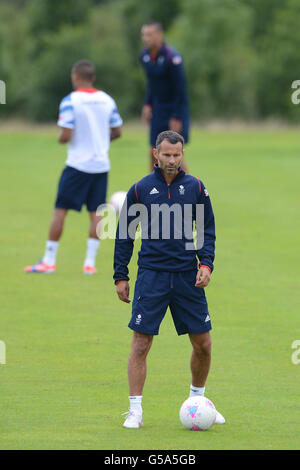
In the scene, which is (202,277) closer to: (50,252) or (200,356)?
(200,356)

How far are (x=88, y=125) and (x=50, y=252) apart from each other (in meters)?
1.72

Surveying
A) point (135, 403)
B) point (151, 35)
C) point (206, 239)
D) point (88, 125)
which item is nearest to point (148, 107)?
point (151, 35)

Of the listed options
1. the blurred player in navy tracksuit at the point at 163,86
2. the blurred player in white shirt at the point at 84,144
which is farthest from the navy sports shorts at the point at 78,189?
the blurred player in navy tracksuit at the point at 163,86

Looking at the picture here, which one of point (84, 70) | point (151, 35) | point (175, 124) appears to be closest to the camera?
point (84, 70)

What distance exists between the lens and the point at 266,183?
2417 centimetres

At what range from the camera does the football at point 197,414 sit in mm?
6926

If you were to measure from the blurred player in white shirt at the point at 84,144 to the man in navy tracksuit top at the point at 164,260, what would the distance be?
5.75 meters

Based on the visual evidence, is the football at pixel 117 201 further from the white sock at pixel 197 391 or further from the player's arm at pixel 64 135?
the white sock at pixel 197 391

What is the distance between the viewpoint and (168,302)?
710 centimetres

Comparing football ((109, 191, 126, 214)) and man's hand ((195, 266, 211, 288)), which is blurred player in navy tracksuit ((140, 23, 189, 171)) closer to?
football ((109, 191, 126, 214))

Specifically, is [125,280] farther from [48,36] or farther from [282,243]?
[48,36]

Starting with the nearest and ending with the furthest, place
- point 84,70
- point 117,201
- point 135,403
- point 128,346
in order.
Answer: point 135,403 < point 128,346 < point 84,70 < point 117,201

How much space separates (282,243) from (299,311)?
15.5ft

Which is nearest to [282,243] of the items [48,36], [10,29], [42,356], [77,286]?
[77,286]
